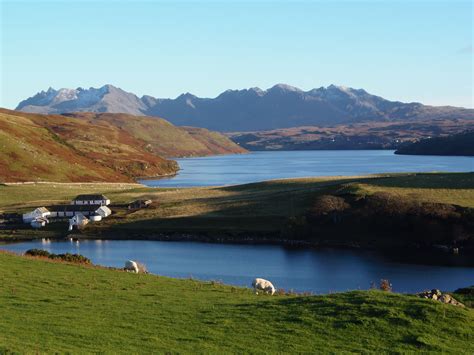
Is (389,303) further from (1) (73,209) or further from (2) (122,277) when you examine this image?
(1) (73,209)

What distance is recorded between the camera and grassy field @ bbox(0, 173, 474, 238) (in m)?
91.2

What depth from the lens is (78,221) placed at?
96.6 metres

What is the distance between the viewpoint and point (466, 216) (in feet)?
256

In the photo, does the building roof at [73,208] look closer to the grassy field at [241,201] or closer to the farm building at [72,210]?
the farm building at [72,210]

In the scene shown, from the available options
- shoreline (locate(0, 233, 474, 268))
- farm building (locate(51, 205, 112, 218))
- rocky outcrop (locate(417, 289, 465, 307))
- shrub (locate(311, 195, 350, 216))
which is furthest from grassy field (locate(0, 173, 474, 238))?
rocky outcrop (locate(417, 289, 465, 307))

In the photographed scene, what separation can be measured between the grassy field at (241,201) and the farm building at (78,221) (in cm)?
210

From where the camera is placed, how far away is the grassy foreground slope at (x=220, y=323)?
20.6m

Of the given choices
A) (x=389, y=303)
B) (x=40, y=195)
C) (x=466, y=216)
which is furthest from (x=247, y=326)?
(x=40, y=195)

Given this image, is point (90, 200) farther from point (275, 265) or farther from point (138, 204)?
point (275, 265)

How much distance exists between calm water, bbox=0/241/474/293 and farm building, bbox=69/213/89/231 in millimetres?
10553

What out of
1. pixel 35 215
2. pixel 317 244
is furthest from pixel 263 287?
pixel 35 215

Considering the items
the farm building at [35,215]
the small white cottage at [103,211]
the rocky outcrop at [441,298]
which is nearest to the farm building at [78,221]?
the small white cottage at [103,211]

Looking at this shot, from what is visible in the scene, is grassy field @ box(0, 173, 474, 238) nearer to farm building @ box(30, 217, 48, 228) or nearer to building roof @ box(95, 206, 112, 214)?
building roof @ box(95, 206, 112, 214)

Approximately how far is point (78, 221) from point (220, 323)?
252 ft
